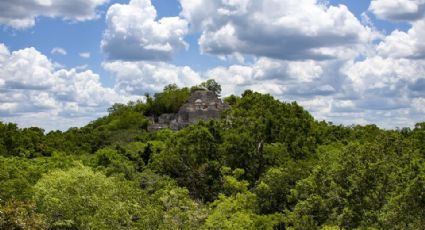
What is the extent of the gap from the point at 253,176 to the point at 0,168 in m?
19.6

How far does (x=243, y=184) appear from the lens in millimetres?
40750

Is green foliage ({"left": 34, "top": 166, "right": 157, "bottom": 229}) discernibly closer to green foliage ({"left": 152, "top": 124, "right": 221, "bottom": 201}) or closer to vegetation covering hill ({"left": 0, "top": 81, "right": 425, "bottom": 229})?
vegetation covering hill ({"left": 0, "top": 81, "right": 425, "bottom": 229})

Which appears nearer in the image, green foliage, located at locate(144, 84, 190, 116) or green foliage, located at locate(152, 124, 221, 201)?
green foliage, located at locate(152, 124, 221, 201)

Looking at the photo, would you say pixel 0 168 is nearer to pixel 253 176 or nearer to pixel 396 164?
pixel 253 176

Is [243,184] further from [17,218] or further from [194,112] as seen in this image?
[194,112]

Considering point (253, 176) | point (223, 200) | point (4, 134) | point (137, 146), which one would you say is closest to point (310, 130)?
point (253, 176)

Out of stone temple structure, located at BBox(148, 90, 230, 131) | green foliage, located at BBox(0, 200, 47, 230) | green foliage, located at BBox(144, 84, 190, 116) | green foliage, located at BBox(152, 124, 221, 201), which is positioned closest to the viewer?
green foliage, located at BBox(0, 200, 47, 230)

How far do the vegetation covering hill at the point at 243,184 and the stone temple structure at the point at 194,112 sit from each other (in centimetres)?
3482

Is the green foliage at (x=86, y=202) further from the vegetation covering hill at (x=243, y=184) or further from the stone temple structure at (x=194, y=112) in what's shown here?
the stone temple structure at (x=194, y=112)

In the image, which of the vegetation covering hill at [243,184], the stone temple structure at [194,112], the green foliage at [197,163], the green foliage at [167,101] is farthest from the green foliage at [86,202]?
the green foliage at [167,101]

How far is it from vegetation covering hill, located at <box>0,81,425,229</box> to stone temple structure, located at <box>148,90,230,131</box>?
3482 cm

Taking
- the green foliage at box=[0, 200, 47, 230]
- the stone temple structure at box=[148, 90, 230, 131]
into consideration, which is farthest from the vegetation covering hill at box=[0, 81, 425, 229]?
the stone temple structure at box=[148, 90, 230, 131]

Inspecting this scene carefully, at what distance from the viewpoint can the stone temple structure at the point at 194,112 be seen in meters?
98.9

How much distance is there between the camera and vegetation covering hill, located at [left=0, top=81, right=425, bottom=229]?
105 feet
